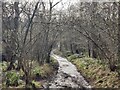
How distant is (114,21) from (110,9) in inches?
40.4

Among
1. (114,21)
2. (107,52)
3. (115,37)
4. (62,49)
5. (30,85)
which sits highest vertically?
(114,21)

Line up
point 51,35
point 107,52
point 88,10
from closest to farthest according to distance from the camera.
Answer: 1. point 107,52
2. point 88,10
3. point 51,35

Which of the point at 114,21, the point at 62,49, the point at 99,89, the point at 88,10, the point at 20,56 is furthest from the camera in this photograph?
the point at 62,49

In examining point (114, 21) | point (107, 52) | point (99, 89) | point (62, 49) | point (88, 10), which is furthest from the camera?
point (62, 49)

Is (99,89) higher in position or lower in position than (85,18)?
lower

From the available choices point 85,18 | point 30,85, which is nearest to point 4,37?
point 30,85

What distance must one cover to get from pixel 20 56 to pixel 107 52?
6129 mm

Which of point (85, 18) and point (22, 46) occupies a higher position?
point (85, 18)

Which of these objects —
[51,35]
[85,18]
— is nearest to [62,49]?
[51,35]

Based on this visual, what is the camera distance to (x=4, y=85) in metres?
12.2

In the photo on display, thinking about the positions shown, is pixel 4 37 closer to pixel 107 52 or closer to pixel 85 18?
pixel 107 52

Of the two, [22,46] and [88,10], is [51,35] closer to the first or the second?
[88,10]

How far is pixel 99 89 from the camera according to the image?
1315 centimetres

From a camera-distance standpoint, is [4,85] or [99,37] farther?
[99,37]
